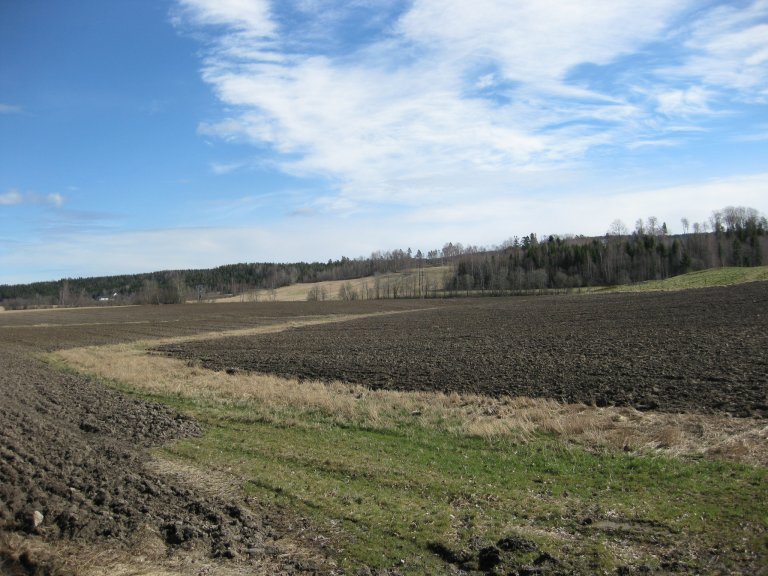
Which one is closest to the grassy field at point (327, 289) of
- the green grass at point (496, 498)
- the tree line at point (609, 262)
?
the tree line at point (609, 262)

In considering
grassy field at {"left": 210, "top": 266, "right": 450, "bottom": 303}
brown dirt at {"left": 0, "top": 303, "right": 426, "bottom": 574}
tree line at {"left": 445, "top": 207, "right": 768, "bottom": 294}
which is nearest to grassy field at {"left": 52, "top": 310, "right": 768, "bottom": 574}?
brown dirt at {"left": 0, "top": 303, "right": 426, "bottom": 574}

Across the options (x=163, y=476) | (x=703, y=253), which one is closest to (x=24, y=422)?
(x=163, y=476)

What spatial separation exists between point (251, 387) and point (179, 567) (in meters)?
15.1

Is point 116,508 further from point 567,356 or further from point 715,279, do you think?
point 715,279

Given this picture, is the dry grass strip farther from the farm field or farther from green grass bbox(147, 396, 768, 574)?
green grass bbox(147, 396, 768, 574)

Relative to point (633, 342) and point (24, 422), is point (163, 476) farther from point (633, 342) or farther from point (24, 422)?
point (633, 342)

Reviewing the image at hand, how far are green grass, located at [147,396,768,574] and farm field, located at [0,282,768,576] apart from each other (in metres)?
0.04

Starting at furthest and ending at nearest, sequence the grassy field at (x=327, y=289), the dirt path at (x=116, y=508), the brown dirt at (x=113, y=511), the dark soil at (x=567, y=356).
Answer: the grassy field at (x=327, y=289), the dark soil at (x=567, y=356), the dirt path at (x=116, y=508), the brown dirt at (x=113, y=511)

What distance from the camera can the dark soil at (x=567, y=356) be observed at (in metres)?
17.4

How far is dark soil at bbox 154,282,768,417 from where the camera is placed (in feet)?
57.2

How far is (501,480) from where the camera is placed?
9852mm

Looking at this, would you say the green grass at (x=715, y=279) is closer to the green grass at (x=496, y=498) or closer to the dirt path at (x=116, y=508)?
the green grass at (x=496, y=498)

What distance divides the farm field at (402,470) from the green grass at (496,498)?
0.13ft

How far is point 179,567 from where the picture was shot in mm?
6602
